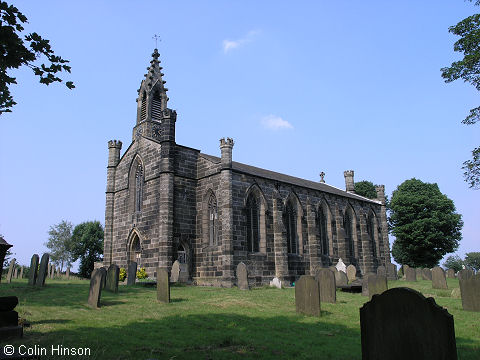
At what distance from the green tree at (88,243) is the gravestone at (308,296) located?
44.6 m

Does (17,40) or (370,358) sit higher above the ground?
(17,40)

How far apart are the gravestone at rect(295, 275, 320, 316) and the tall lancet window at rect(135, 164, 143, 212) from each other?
17.7 metres

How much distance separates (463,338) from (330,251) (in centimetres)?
2383

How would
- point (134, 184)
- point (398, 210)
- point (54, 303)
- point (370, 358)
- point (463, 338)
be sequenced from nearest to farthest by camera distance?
point (370, 358), point (463, 338), point (54, 303), point (134, 184), point (398, 210)

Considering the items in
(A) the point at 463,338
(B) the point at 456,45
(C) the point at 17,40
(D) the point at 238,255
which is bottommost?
(A) the point at 463,338

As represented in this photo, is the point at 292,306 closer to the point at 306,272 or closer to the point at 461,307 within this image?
the point at 461,307

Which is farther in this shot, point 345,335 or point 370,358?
point 345,335

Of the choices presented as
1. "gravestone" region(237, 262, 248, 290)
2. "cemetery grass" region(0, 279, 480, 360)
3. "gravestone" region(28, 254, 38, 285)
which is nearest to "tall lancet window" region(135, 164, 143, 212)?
"gravestone" region(28, 254, 38, 285)

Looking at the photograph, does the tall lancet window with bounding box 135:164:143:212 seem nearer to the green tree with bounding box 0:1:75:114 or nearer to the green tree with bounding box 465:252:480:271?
the green tree with bounding box 0:1:75:114

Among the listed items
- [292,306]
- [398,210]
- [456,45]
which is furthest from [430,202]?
[292,306]

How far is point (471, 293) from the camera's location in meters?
12.3

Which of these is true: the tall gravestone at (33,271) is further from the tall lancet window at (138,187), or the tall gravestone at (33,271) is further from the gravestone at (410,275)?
the gravestone at (410,275)

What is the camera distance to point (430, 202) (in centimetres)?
4491

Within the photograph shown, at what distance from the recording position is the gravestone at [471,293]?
40.1 feet
